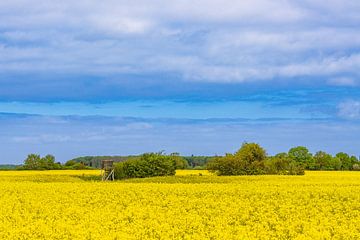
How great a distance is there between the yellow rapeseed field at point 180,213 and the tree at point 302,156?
55.0 metres

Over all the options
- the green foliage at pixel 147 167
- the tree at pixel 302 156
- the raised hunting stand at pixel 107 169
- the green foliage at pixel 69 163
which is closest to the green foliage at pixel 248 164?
the green foliage at pixel 147 167

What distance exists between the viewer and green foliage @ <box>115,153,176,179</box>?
6344cm

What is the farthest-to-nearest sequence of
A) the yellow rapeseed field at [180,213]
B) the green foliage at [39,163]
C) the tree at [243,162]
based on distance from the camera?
the green foliage at [39,163]
the tree at [243,162]
the yellow rapeseed field at [180,213]

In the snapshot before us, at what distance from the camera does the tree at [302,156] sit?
90875 mm

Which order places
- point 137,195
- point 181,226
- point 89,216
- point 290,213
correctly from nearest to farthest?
point 181,226, point 89,216, point 290,213, point 137,195

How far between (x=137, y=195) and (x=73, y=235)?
14551mm

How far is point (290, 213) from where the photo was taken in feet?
81.9

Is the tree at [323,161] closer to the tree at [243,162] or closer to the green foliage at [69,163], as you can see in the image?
the tree at [243,162]

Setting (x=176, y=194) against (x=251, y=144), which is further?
(x=251, y=144)

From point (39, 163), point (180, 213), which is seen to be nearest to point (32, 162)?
point (39, 163)

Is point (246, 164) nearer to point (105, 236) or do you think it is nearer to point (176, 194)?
point (176, 194)

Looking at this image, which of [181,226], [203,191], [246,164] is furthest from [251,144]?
[181,226]

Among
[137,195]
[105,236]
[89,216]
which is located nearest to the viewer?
[105,236]

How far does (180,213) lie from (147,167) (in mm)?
39282
